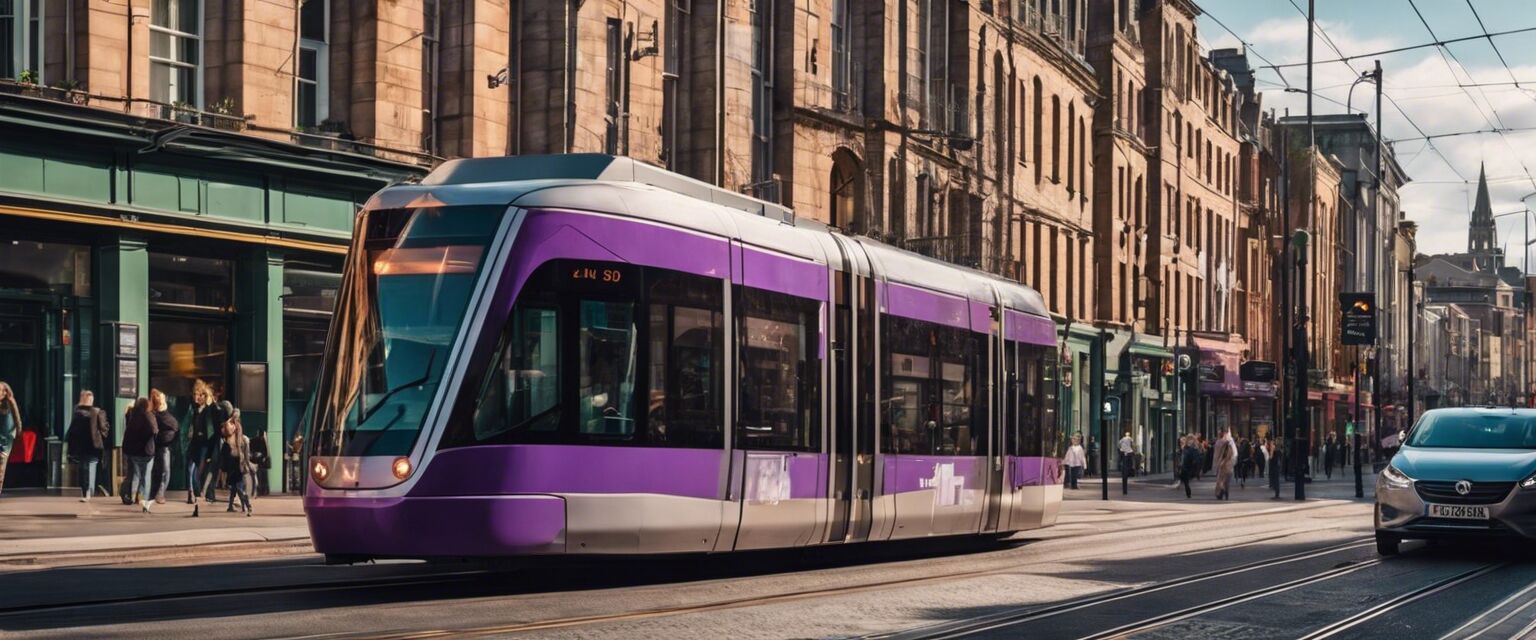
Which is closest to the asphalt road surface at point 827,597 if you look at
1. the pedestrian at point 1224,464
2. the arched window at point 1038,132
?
the pedestrian at point 1224,464

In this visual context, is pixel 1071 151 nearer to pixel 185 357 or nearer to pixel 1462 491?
pixel 185 357

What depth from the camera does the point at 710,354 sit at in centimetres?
1595

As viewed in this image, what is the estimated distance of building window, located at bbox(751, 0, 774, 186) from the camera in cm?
4066

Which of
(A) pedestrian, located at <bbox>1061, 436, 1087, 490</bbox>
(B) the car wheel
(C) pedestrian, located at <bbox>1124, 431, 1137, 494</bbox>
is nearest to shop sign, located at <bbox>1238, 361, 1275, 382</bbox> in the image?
(C) pedestrian, located at <bbox>1124, 431, 1137, 494</bbox>

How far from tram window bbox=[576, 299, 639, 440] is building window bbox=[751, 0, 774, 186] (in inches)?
1006

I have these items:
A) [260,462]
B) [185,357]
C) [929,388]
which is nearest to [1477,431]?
[929,388]

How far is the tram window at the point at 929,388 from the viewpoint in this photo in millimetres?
19453

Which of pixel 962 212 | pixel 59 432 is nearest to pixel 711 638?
pixel 59 432

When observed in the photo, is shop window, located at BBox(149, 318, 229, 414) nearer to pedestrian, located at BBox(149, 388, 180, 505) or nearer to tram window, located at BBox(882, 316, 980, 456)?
pedestrian, located at BBox(149, 388, 180, 505)

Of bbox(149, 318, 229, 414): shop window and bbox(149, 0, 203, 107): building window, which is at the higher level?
bbox(149, 0, 203, 107): building window

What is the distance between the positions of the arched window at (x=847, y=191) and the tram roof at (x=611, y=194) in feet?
84.7

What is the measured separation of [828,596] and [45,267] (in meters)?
14.9

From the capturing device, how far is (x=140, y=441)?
24578 mm

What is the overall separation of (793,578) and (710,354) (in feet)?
7.29
